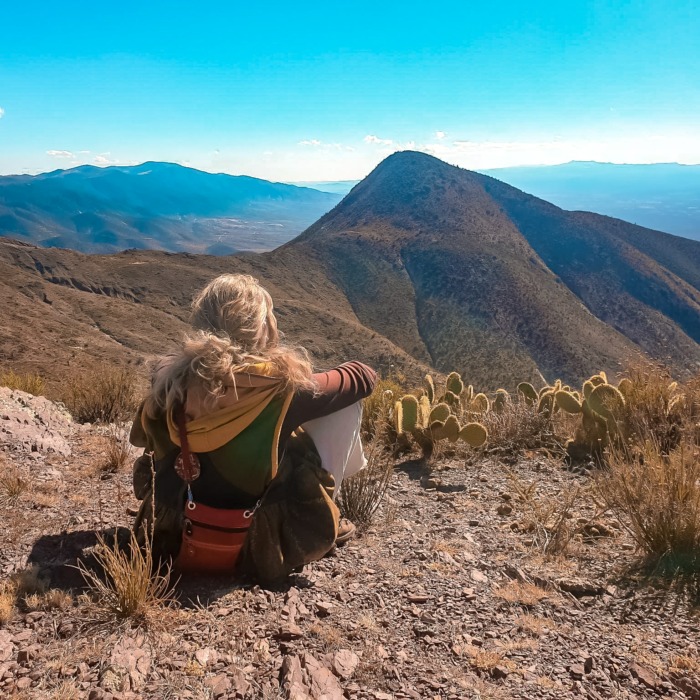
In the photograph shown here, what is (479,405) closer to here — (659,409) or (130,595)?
(659,409)

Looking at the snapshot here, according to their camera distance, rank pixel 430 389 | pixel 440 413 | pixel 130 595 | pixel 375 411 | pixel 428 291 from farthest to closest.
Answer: pixel 428 291
pixel 430 389
pixel 375 411
pixel 440 413
pixel 130 595

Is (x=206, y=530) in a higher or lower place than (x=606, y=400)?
lower

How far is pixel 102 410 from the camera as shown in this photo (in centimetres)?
602

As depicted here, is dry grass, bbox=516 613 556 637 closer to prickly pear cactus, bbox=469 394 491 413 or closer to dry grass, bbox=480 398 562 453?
dry grass, bbox=480 398 562 453

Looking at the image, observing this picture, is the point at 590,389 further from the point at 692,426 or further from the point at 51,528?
the point at 51,528

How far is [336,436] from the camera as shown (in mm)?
2641

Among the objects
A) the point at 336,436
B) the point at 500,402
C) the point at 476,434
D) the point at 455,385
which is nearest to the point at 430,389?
the point at 455,385

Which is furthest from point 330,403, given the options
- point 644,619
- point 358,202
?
point 358,202

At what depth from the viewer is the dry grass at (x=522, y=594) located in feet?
7.89

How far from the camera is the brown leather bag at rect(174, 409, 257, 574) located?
92.1 inches

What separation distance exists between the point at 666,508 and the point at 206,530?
2.12 metres

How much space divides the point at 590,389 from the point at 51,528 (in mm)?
4107

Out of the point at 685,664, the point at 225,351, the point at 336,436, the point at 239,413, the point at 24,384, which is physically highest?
the point at 225,351

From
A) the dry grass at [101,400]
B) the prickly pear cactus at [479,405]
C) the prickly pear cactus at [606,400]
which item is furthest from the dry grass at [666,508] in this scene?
the dry grass at [101,400]
